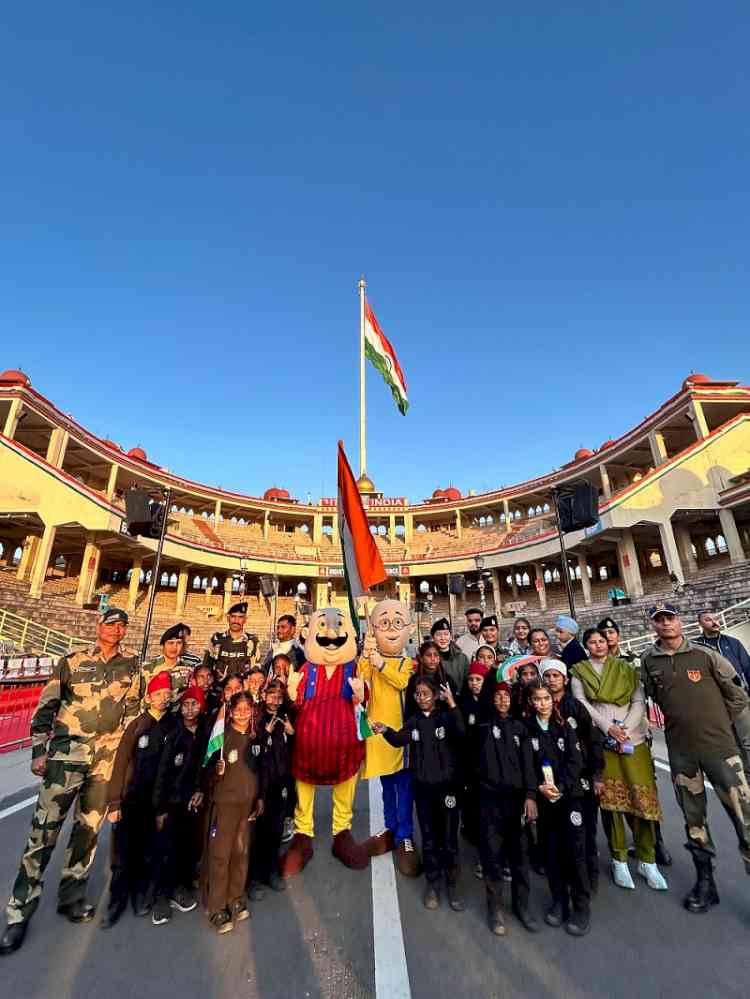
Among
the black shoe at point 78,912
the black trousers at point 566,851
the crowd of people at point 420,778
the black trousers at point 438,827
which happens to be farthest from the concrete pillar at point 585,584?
the black shoe at point 78,912

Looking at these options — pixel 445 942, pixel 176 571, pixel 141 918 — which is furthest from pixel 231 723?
pixel 176 571

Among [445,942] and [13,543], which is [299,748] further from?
[13,543]

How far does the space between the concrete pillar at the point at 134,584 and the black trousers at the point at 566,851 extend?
86.2ft

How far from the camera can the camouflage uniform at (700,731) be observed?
10.3ft

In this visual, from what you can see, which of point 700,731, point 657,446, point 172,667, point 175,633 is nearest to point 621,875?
point 700,731

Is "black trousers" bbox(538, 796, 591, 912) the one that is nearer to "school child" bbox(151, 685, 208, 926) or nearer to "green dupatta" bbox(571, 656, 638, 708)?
"green dupatta" bbox(571, 656, 638, 708)

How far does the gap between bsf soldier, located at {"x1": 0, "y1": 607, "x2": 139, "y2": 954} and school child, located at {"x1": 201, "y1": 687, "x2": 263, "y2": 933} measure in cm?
81

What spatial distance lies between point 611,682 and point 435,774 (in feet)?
5.65

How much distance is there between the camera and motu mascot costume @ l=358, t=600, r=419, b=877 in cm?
376

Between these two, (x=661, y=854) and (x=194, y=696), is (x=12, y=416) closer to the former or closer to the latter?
(x=194, y=696)

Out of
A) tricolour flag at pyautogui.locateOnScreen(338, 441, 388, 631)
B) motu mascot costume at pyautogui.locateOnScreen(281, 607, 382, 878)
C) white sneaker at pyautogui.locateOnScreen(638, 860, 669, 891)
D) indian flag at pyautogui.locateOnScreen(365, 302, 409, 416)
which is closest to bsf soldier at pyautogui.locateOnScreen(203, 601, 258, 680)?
tricolour flag at pyautogui.locateOnScreen(338, 441, 388, 631)

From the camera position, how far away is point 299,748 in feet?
12.6

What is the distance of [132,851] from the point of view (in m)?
3.05

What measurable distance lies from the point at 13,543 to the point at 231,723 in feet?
88.1
